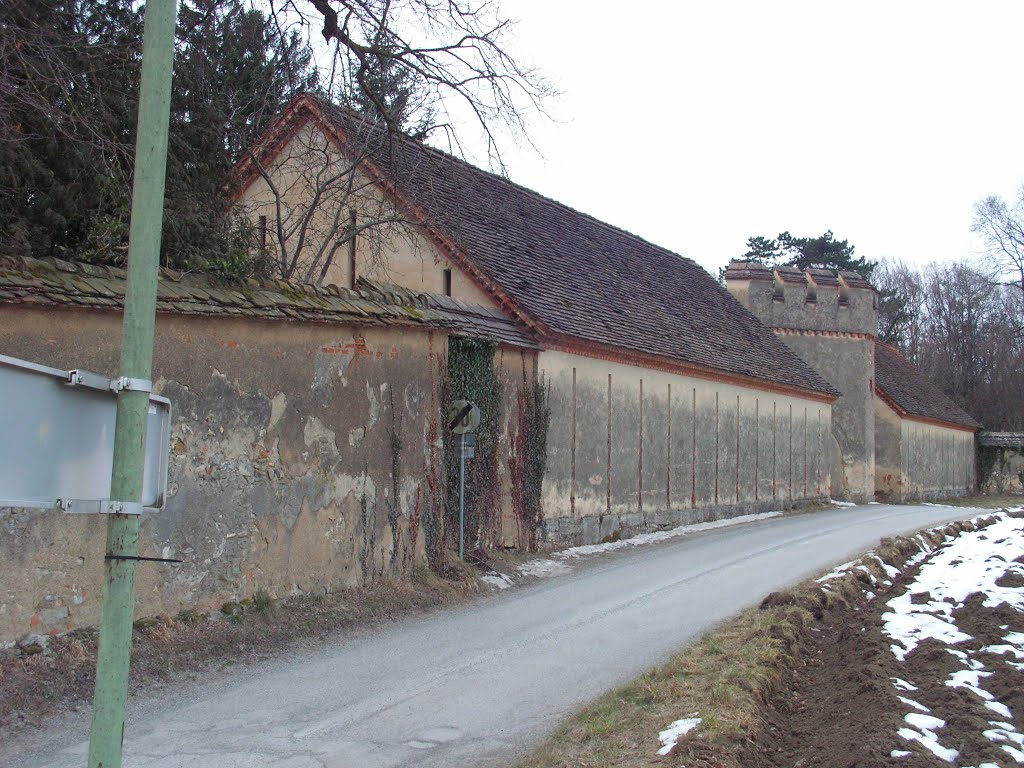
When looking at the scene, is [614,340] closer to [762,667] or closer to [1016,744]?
[762,667]

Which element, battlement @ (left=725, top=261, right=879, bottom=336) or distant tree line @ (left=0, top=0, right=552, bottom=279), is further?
battlement @ (left=725, top=261, right=879, bottom=336)

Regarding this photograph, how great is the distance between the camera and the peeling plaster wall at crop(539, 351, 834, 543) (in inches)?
694

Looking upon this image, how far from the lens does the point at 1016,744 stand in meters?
5.91

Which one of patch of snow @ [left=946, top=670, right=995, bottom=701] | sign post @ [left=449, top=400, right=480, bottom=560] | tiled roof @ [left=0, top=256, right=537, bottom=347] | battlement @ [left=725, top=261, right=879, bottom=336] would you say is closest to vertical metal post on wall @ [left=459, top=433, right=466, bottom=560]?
sign post @ [left=449, top=400, right=480, bottom=560]

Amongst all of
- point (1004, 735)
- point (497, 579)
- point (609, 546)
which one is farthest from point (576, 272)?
point (1004, 735)

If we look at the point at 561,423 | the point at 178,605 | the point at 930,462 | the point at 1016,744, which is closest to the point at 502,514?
the point at 561,423

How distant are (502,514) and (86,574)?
26.8 feet

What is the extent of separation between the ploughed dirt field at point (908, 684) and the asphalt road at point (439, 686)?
1500 mm

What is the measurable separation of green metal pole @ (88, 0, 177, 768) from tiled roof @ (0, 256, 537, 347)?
5349mm

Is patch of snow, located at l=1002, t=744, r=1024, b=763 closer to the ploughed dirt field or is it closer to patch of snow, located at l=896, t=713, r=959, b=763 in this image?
the ploughed dirt field

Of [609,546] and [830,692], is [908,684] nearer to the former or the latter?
[830,692]

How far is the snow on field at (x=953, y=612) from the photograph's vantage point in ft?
19.8

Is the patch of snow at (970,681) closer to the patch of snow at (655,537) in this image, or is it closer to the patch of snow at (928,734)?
the patch of snow at (928,734)

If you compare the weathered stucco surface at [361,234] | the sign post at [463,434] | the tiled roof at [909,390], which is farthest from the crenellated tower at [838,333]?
the sign post at [463,434]
